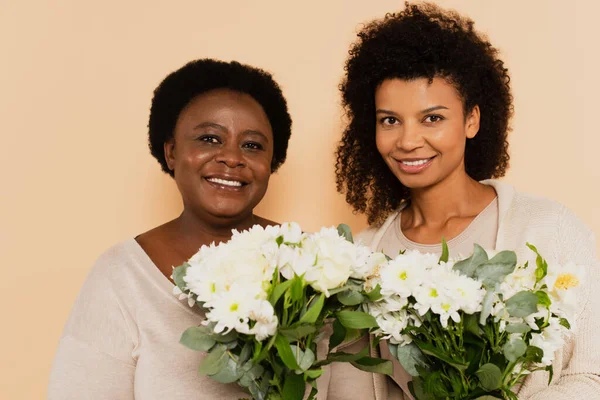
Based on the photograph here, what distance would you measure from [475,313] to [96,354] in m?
0.95

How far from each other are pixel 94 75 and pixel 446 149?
1.46 m

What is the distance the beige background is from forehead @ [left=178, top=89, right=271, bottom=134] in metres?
0.78

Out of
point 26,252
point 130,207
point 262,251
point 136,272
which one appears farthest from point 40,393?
point 262,251

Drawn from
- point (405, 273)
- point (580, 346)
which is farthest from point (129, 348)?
point (580, 346)

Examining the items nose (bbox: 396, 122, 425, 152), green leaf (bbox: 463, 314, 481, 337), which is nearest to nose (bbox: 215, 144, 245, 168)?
nose (bbox: 396, 122, 425, 152)

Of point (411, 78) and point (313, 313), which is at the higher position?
point (411, 78)

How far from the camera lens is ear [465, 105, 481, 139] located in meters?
2.00

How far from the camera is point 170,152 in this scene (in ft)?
6.49

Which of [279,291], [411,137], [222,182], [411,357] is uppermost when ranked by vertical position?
[411,137]

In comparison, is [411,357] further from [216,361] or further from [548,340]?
[216,361]

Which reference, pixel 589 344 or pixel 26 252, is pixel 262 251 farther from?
pixel 26 252

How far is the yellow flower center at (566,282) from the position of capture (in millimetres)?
1308

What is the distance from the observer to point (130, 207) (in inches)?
104

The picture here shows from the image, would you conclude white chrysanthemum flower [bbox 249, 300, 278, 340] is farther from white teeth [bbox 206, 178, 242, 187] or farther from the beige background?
the beige background
